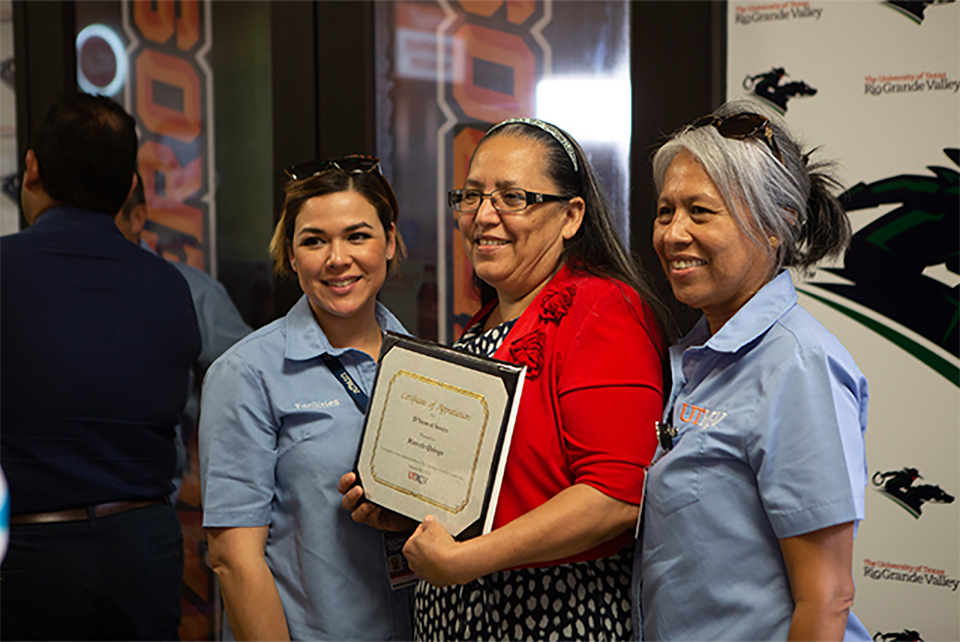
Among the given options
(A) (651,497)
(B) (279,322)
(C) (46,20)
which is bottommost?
(A) (651,497)

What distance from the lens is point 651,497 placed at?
142cm

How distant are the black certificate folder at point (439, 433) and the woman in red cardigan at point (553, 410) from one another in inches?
2.0

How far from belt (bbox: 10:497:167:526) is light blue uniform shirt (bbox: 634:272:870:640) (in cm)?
150

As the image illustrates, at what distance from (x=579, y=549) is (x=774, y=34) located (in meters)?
1.79

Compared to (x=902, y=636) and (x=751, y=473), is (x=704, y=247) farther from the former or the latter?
(x=902, y=636)

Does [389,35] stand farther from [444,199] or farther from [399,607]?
[399,607]

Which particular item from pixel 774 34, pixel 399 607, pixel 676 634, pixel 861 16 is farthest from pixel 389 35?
pixel 676 634

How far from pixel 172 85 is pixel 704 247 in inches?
104

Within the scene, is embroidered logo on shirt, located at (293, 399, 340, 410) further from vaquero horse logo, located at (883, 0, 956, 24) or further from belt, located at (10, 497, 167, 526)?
vaquero horse logo, located at (883, 0, 956, 24)

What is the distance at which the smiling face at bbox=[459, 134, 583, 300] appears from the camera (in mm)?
1638

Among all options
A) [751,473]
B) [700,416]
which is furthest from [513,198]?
[751,473]

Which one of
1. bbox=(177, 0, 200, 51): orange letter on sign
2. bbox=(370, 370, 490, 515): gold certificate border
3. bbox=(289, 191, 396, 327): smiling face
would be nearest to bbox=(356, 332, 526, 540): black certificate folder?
bbox=(370, 370, 490, 515): gold certificate border

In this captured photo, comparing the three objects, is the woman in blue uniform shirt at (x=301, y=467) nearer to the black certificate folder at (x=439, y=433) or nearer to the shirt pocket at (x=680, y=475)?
the black certificate folder at (x=439, y=433)

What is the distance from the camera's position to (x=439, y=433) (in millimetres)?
1532
